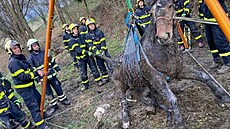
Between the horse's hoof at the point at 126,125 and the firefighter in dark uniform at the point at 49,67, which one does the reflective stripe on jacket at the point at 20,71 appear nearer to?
the firefighter in dark uniform at the point at 49,67

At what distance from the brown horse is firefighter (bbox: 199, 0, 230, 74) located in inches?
50.6

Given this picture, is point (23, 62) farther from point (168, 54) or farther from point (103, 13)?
point (103, 13)

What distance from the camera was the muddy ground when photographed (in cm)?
386

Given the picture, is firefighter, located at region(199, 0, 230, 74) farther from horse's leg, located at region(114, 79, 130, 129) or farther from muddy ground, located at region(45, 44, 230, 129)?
horse's leg, located at region(114, 79, 130, 129)

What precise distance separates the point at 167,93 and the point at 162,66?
449mm

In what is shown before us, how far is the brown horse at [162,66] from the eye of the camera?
337cm

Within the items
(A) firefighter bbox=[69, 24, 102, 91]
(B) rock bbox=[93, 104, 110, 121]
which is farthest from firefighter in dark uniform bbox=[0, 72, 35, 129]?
(A) firefighter bbox=[69, 24, 102, 91]

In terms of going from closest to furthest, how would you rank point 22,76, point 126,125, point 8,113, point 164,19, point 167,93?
point 164,19 < point 167,93 < point 126,125 < point 22,76 < point 8,113

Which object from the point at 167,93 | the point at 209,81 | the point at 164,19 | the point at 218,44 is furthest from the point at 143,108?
the point at 164,19

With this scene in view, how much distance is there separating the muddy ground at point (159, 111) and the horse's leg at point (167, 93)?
0.24 m

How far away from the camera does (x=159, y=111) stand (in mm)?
4613

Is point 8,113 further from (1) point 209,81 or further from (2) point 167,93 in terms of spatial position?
(1) point 209,81

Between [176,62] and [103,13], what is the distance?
46.9 ft

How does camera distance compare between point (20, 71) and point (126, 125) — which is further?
point (20, 71)
